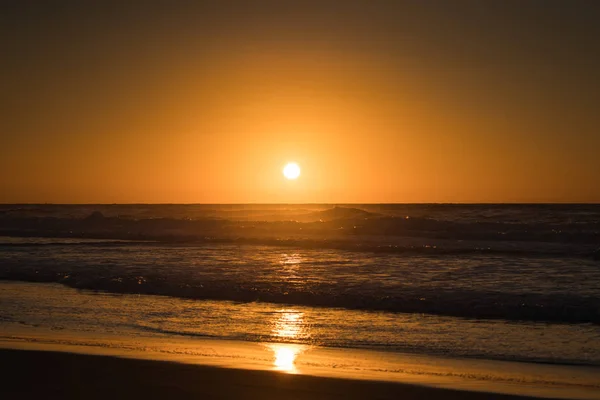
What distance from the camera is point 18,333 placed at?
362 inches

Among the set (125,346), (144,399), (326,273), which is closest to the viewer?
(144,399)

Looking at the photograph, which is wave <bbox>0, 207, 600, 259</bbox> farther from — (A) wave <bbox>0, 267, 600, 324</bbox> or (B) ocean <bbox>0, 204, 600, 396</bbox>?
(A) wave <bbox>0, 267, 600, 324</bbox>

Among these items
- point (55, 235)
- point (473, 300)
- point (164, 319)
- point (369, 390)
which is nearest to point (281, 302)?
point (164, 319)

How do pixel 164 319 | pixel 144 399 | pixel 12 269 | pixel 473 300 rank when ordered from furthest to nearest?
1. pixel 12 269
2. pixel 473 300
3. pixel 164 319
4. pixel 144 399

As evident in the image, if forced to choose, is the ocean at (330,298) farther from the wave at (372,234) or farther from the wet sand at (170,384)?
the wave at (372,234)

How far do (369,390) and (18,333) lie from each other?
5.35m

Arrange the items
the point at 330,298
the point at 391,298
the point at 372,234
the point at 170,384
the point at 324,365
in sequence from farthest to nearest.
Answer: the point at 372,234 → the point at 330,298 → the point at 391,298 → the point at 324,365 → the point at 170,384

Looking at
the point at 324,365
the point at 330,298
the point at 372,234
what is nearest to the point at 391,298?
the point at 330,298

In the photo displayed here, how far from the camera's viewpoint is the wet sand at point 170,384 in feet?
20.2

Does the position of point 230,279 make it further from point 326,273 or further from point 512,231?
point 512,231

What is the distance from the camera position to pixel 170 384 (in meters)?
6.51

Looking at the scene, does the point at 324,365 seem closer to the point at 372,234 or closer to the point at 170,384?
the point at 170,384

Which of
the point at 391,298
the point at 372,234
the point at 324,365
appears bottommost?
the point at 324,365

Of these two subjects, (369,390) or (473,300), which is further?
(473,300)
